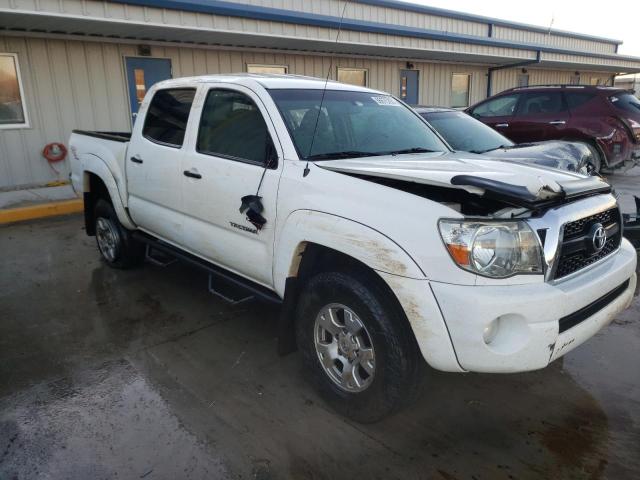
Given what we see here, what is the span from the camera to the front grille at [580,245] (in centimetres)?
250

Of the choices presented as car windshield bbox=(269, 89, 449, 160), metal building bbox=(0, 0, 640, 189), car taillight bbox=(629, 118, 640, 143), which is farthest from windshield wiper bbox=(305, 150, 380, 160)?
car taillight bbox=(629, 118, 640, 143)

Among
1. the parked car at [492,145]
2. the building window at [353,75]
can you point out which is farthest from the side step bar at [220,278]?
the building window at [353,75]

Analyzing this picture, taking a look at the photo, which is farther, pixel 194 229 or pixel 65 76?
pixel 65 76

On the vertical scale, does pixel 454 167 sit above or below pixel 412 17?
below

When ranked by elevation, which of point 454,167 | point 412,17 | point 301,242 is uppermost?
point 412,17

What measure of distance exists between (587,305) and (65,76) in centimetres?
966

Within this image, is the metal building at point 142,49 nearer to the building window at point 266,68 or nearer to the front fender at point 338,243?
the building window at point 266,68

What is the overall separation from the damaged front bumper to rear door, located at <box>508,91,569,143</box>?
7861 millimetres

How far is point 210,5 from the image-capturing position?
8938mm

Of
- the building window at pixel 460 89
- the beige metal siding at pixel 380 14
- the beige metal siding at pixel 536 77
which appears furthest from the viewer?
the beige metal siding at pixel 536 77

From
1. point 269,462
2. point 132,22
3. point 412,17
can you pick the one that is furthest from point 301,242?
point 412,17

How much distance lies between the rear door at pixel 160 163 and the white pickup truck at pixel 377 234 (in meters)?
0.03

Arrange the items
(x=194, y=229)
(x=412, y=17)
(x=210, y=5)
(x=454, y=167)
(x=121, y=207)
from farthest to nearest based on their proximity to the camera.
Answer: (x=412, y=17) → (x=210, y=5) → (x=121, y=207) → (x=194, y=229) → (x=454, y=167)

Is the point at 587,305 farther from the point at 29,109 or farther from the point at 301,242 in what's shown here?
the point at 29,109
